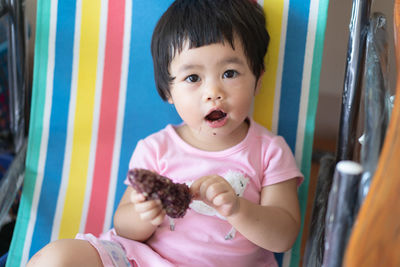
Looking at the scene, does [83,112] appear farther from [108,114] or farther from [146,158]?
[146,158]

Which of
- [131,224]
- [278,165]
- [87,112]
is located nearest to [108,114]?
[87,112]

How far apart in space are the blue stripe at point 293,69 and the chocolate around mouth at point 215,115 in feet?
0.94

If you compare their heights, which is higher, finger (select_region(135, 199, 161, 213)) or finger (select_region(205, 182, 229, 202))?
finger (select_region(205, 182, 229, 202))

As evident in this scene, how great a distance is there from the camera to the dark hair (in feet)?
2.91

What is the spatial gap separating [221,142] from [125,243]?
11.7 inches

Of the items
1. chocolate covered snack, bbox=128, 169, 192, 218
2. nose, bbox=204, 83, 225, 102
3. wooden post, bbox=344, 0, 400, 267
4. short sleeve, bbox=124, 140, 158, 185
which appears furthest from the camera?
short sleeve, bbox=124, 140, 158, 185

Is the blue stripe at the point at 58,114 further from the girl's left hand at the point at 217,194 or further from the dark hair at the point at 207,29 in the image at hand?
the girl's left hand at the point at 217,194

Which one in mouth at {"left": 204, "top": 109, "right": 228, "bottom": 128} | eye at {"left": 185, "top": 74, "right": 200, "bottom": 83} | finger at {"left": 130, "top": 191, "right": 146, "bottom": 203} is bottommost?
finger at {"left": 130, "top": 191, "right": 146, "bottom": 203}

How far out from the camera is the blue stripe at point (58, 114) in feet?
3.91

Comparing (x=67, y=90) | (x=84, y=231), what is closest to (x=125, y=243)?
(x=84, y=231)

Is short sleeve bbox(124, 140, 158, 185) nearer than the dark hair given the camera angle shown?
No

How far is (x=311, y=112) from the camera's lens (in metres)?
1.12

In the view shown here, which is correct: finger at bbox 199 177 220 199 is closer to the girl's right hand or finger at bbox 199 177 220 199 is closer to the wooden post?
the girl's right hand

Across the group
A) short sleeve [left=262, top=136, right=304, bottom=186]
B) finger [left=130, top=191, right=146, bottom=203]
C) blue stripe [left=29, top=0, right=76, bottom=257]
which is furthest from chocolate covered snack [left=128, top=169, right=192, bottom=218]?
blue stripe [left=29, top=0, right=76, bottom=257]
